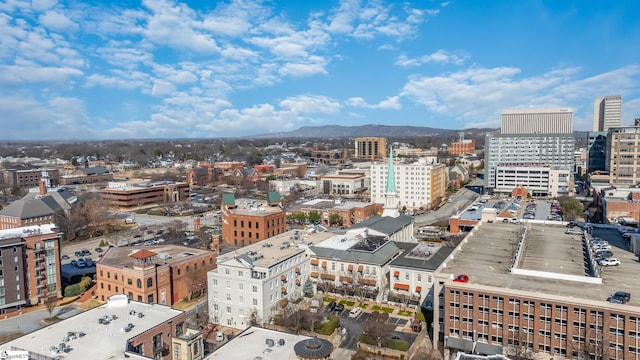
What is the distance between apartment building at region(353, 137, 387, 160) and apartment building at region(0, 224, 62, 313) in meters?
131

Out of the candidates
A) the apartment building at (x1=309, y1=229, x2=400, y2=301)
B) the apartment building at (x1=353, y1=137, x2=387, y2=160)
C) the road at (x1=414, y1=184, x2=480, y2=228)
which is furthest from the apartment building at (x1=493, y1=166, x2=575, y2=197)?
the apartment building at (x1=353, y1=137, x2=387, y2=160)

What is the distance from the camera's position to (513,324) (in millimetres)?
23750

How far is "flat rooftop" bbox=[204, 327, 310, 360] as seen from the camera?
19.2m

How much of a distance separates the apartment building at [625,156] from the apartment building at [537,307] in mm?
59567

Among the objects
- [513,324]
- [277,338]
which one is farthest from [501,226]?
[277,338]

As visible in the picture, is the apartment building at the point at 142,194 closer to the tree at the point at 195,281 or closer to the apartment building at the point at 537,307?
the tree at the point at 195,281

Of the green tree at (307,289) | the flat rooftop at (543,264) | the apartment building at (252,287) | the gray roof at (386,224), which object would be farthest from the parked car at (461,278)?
the gray roof at (386,224)

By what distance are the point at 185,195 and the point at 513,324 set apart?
77.0m

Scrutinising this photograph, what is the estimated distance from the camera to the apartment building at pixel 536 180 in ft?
278

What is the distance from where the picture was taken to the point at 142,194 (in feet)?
275

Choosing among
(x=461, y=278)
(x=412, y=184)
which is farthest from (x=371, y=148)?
(x=461, y=278)

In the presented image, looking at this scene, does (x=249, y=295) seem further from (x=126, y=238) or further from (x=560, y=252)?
(x=126, y=238)

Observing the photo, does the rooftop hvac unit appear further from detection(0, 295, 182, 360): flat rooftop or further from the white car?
the white car

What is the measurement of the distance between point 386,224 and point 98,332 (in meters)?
29.5
